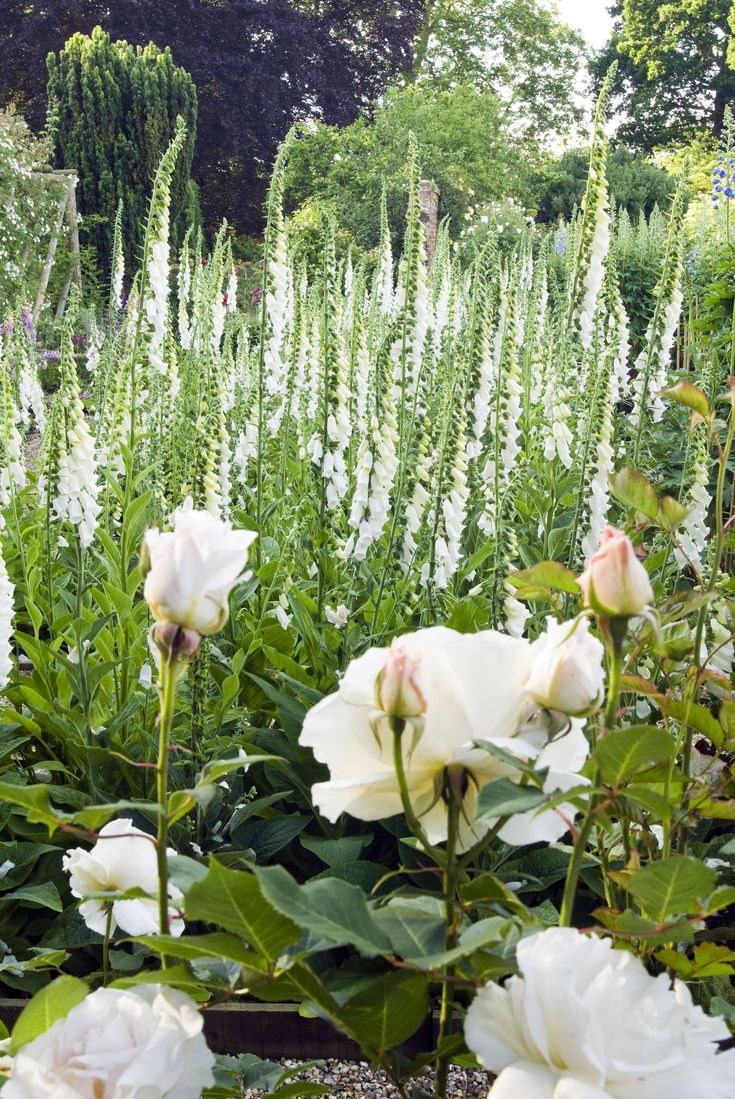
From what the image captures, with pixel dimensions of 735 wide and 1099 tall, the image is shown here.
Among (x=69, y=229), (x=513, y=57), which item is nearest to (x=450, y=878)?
(x=69, y=229)

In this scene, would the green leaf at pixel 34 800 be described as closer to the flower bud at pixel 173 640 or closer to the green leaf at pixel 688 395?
the flower bud at pixel 173 640

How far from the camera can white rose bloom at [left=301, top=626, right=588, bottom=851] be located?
580 mm

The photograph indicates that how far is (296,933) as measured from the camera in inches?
21.1

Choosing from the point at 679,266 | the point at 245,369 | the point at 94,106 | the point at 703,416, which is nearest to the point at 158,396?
the point at 245,369

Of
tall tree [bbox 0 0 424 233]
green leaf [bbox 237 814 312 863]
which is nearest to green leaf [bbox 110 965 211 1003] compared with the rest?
green leaf [bbox 237 814 312 863]

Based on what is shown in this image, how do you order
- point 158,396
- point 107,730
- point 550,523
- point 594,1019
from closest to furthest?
1. point 594,1019
2. point 107,730
3. point 550,523
4. point 158,396

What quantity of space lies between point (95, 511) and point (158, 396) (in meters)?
1.68

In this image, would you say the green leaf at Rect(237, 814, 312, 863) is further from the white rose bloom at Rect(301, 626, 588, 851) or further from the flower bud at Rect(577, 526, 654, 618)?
the flower bud at Rect(577, 526, 654, 618)

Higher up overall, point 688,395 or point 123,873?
point 688,395

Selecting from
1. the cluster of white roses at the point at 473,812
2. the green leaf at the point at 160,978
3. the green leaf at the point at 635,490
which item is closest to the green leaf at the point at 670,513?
the green leaf at the point at 635,490

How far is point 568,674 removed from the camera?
1.88 ft

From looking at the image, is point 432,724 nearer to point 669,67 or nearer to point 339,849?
point 339,849

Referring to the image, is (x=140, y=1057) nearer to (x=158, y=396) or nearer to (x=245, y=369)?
(x=158, y=396)

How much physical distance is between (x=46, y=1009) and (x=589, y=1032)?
11.2 inches
